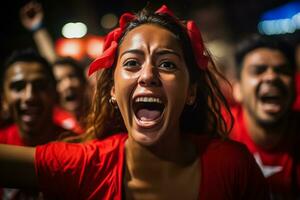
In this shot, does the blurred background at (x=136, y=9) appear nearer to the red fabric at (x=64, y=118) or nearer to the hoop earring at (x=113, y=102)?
the red fabric at (x=64, y=118)

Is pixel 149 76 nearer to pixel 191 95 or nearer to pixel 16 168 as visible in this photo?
pixel 191 95

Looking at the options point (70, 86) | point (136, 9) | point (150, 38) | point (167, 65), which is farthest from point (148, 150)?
point (136, 9)

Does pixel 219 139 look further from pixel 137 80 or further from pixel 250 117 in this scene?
pixel 250 117

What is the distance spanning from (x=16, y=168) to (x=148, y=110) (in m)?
0.81

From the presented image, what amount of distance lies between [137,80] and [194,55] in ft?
1.44

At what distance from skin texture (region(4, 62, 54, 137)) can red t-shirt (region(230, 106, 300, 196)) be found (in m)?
1.73

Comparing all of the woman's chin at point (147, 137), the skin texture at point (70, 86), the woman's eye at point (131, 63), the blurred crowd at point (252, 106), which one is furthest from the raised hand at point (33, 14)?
the woman's chin at point (147, 137)

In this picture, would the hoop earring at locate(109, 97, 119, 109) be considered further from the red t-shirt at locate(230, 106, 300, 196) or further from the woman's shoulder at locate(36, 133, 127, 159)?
the red t-shirt at locate(230, 106, 300, 196)

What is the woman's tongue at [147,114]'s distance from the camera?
220cm

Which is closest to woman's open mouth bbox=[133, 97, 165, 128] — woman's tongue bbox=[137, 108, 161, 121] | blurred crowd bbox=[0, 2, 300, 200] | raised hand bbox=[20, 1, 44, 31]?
woman's tongue bbox=[137, 108, 161, 121]

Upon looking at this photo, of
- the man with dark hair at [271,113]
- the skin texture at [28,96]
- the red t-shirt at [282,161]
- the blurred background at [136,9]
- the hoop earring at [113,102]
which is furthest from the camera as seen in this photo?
the blurred background at [136,9]

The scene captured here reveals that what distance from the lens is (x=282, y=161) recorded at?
2992 mm

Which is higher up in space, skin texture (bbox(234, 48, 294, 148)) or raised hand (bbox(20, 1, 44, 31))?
raised hand (bbox(20, 1, 44, 31))

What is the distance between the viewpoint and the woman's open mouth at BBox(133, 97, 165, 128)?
6.97 ft
